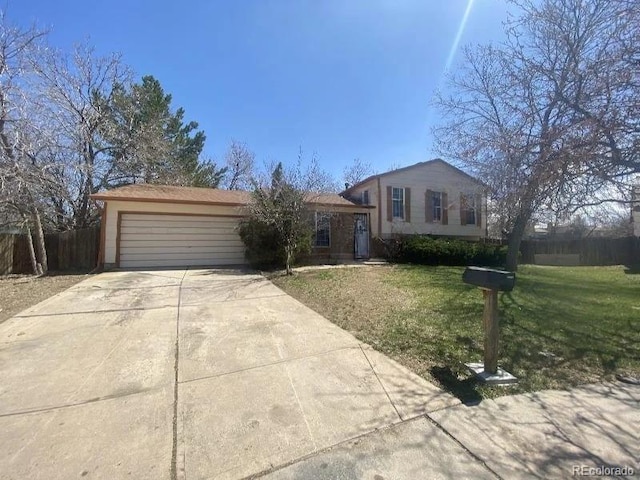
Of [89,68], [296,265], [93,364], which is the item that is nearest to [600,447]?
[93,364]

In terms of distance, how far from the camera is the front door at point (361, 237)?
15.3 metres

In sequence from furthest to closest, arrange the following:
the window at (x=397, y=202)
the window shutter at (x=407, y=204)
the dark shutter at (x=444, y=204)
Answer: the dark shutter at (x=444, y=204), the window shutter at (x=407, y=204), the window at (x=397, y=202)

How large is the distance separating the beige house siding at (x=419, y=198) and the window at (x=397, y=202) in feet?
0.76

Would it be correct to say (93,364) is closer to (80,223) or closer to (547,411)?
(547,411)

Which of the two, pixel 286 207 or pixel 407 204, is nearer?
pixel 286 207

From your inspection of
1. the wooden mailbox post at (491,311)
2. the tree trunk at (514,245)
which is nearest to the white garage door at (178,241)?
the wooden mailbox post at (491,311)

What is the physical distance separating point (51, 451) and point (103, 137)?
17052 mm

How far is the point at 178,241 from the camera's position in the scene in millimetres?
12023

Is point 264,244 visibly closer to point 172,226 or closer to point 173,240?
point 173,240

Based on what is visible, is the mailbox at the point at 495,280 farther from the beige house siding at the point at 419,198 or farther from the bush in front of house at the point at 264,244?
the beige house siding at the point at 419,198

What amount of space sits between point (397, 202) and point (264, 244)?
814 cm

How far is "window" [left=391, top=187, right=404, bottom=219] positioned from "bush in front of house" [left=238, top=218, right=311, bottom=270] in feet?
21.7

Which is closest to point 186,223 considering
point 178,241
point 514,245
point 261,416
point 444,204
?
point 178,241

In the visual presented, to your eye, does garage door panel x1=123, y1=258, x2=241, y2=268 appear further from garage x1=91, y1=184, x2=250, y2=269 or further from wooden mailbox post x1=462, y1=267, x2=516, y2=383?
wooden mailbox post x1=462, y1=267, x2=516, y2=383
